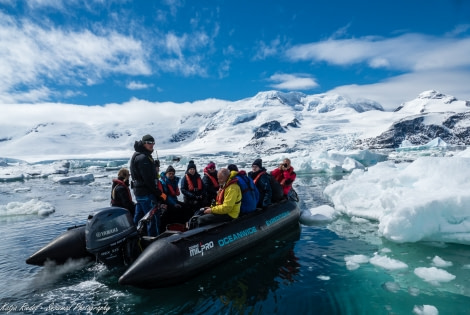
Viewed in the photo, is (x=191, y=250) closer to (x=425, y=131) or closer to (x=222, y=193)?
(x=222, y=193)

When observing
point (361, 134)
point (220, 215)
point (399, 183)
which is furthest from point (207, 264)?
point (361, 134)

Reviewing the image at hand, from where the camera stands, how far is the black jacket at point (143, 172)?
5.59 meters

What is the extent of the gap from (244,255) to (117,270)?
7.49 ft

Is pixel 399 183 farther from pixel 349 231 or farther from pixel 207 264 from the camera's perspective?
pixel 207 264

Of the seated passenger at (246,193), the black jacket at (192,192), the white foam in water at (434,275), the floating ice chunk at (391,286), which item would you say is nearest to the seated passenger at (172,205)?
the black jacket at (192,192)

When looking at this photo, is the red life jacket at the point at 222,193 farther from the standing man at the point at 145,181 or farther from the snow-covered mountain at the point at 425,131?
the snow-covered mountain at the point at 425,131

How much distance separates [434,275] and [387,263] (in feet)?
2.45

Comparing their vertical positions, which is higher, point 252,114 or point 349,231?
point 252,114

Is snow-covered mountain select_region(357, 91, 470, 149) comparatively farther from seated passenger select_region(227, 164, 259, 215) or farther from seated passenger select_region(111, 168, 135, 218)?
seated passenger select_region(111, 168, 135, 218)

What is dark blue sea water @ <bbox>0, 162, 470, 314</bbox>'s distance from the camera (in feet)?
14.6

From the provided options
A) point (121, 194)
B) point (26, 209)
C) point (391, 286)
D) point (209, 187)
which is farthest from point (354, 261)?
point (26, 209)

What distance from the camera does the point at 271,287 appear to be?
512 centimetres

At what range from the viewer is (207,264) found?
545 centimetres

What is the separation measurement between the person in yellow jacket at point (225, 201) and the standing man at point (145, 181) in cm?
82
